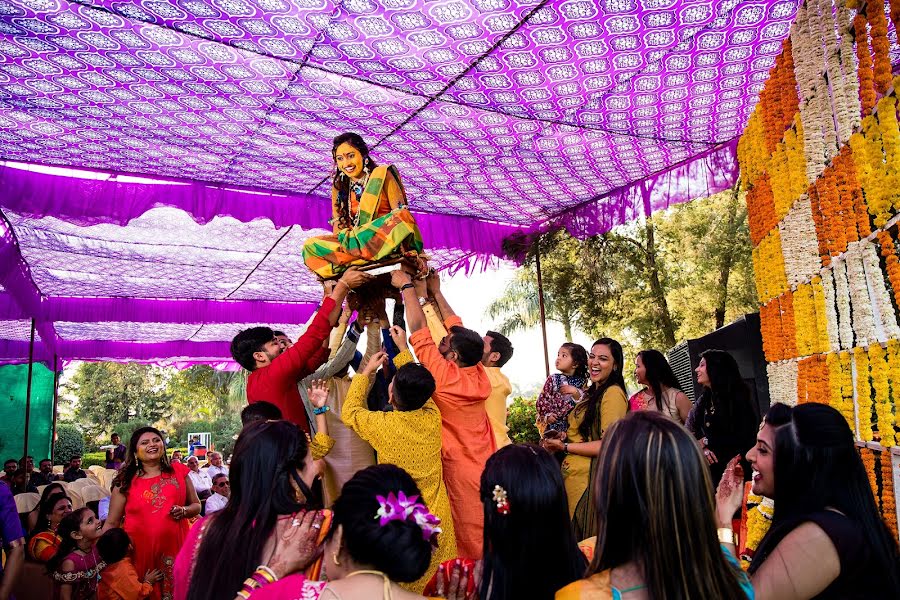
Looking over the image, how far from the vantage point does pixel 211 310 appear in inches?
456

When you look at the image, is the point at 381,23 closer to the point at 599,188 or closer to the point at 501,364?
the point at 501,364

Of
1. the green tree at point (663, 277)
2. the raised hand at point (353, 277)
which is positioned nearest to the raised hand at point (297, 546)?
the raised hand at point (353, 277)

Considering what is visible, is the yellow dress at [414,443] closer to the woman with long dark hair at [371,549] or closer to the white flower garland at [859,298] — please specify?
the woman with long dark hair at [371,549]

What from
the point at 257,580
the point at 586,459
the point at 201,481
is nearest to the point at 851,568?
the point at 257,580

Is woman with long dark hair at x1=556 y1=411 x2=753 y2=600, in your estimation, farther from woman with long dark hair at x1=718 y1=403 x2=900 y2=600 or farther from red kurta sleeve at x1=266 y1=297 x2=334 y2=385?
red kurta sleeve at x1=266 y1=297 x2=334 y2=385

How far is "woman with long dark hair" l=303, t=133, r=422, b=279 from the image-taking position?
342 centimetres

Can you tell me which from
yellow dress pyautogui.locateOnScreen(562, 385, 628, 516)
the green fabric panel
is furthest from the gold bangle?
the green fabric panel

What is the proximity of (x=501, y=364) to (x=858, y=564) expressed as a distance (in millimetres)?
2876

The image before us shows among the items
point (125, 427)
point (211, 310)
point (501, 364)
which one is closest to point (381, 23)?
point (501, 364)

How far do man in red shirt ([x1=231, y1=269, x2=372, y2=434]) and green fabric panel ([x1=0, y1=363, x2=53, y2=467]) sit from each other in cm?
1093

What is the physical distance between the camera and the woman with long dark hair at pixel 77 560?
13.6 feet

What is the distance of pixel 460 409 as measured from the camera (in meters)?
3.46

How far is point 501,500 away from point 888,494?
5.54 ft

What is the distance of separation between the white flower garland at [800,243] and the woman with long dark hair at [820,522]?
1456mm
